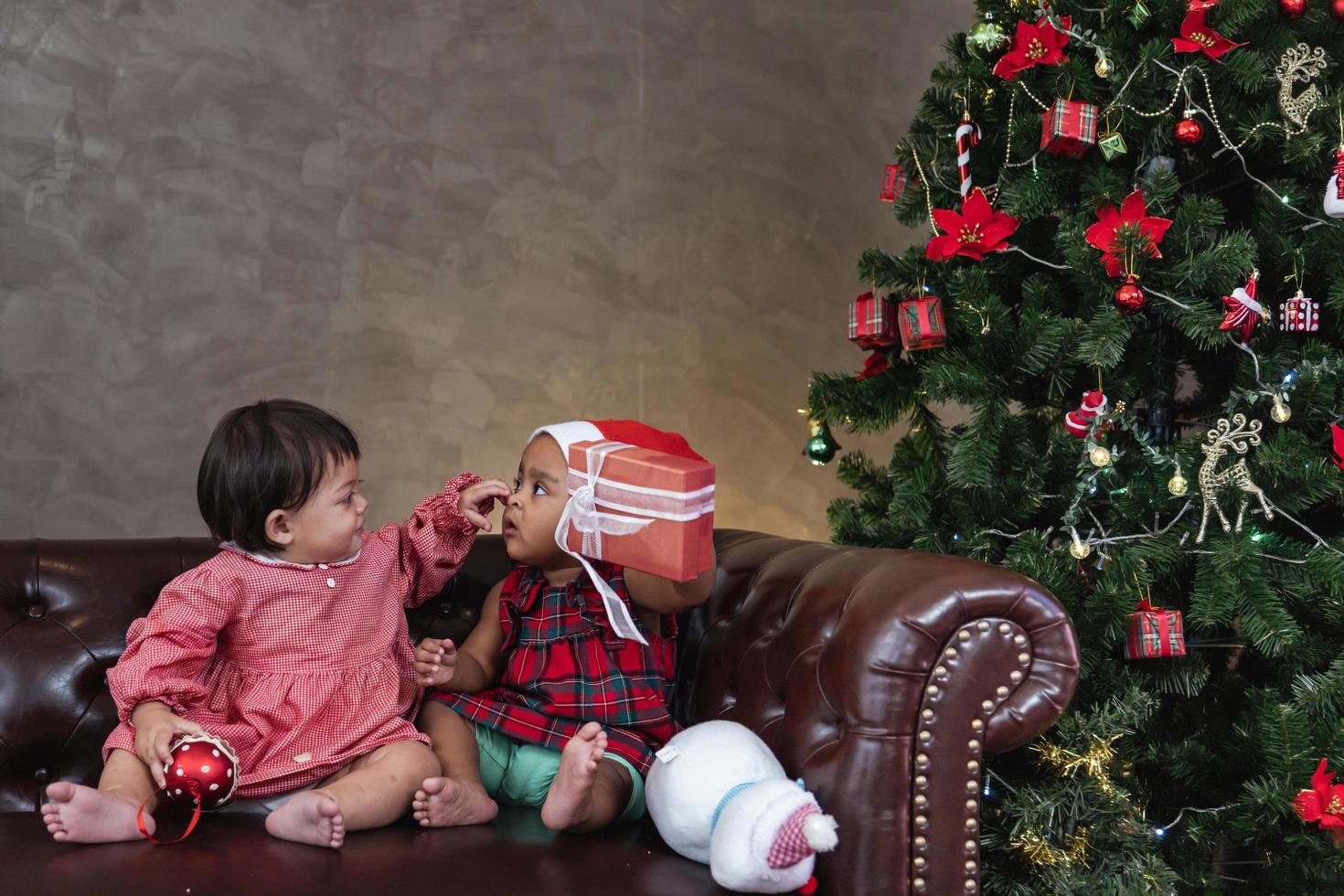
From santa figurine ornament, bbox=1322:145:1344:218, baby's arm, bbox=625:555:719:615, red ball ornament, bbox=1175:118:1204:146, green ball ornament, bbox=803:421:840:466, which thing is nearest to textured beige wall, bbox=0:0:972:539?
green ball ornament, bbox=803:421:840:466

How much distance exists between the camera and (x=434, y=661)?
6.08 ft

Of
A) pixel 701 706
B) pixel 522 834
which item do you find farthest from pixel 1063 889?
pixel 522 834

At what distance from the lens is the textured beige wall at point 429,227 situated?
115 inches

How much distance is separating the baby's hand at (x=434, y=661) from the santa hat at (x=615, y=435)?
0.36 meters

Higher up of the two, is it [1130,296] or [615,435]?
[1130,296]

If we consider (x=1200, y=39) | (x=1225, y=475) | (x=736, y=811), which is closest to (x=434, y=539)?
(x=736, y=811)

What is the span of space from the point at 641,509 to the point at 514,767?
0.51 m

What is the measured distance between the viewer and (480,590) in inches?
87.4

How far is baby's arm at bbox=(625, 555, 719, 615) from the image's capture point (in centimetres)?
187

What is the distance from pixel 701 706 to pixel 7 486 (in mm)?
1935

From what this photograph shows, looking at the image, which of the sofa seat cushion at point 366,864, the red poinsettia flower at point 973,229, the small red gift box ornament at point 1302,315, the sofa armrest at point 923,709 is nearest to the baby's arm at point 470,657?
the sofa seat cushion at point 366,864

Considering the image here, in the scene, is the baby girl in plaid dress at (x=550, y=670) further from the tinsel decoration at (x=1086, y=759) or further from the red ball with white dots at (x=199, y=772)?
the tinsel decoration at (x=1086, y=759)

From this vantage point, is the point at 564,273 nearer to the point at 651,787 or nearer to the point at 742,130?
the point at 742,130

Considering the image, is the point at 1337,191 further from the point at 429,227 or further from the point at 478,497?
the point at 429,227
